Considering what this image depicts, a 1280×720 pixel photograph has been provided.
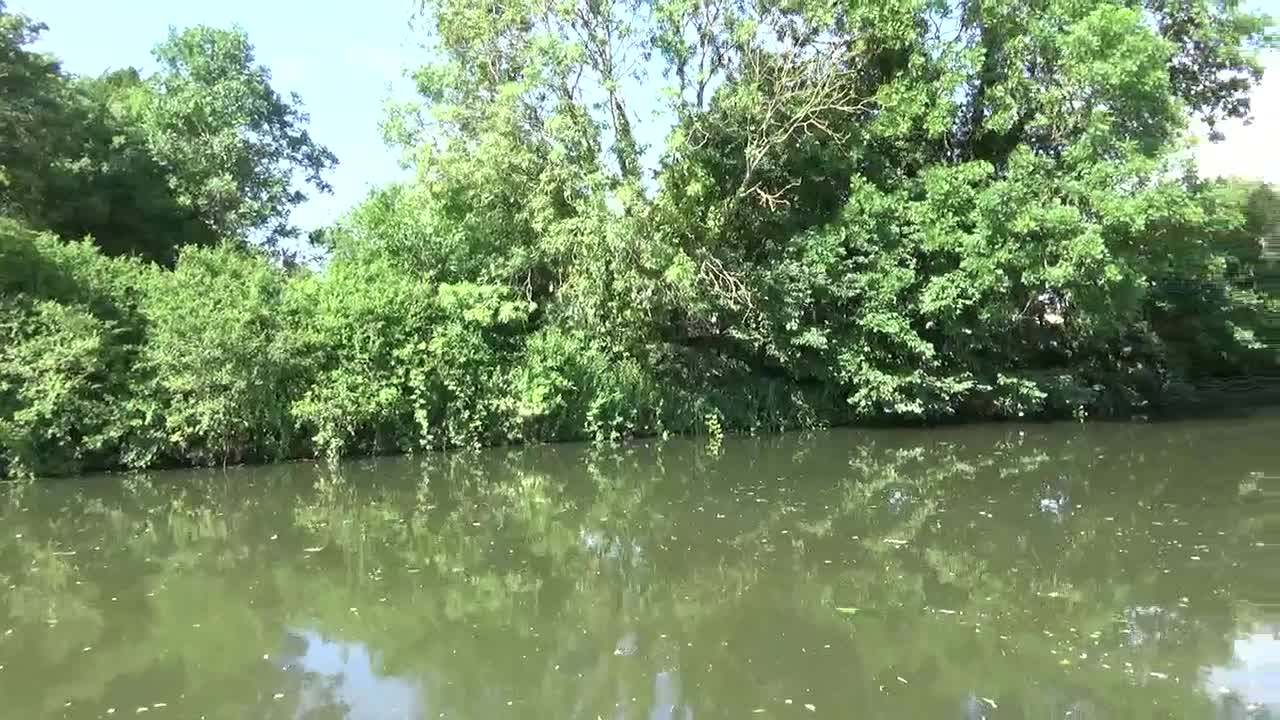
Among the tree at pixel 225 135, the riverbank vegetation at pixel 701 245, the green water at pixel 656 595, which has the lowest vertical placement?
the green water at pixel 656 595

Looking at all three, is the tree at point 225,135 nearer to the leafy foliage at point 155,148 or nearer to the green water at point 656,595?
the leafy foliage at point 155,148

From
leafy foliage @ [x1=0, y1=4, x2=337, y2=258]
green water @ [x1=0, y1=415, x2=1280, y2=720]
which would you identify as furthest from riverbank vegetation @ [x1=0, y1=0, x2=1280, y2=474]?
green water @ [x1=0, y1=415, x2=1280, y2=720]

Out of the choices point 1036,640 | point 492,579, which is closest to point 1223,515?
point 1036,640

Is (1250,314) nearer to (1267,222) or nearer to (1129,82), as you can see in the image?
(1267,222)

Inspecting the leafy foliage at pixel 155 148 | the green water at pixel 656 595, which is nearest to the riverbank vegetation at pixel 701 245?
the leafy foliage at pixel 155 148

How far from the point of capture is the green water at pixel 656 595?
5910mm

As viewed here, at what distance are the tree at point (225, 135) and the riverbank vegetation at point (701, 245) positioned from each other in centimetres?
509

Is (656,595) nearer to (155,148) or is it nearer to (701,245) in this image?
(701,245)

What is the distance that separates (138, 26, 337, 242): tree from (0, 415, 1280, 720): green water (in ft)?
46.0

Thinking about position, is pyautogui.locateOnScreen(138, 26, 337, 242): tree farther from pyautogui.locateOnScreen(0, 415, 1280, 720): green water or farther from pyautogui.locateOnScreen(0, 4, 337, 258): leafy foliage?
pyautogui.locateOnScreen(0, 415, 1280, 720): green water

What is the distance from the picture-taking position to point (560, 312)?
722 inches

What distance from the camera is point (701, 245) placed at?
18.5 m

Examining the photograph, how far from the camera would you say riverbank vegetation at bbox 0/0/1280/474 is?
16.0m

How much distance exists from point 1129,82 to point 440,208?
1279 cm
